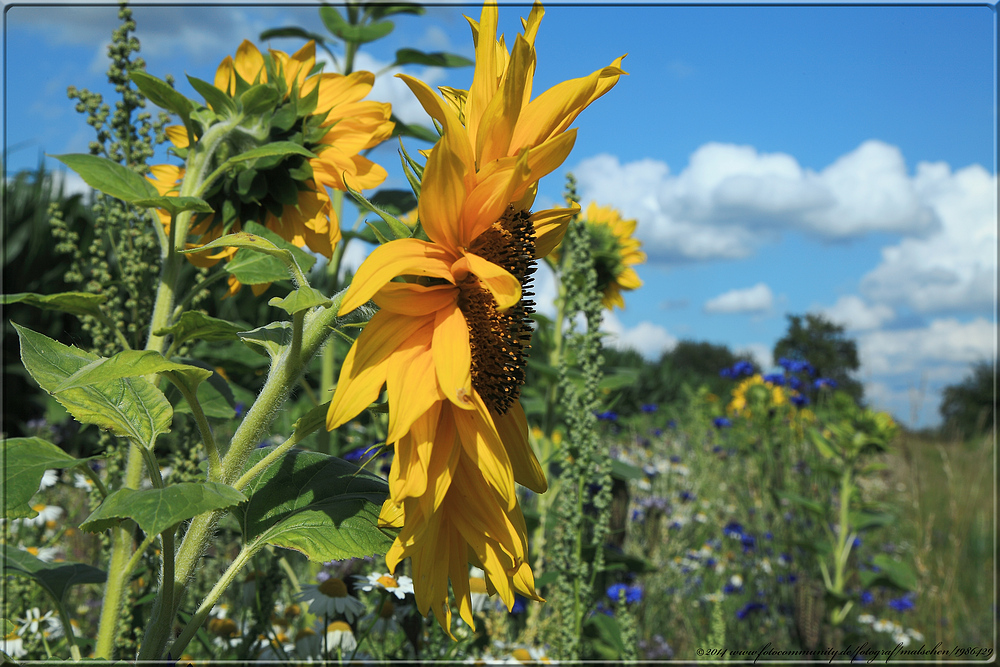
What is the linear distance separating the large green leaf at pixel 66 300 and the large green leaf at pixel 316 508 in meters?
0.42

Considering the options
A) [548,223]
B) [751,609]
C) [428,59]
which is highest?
[428,59]

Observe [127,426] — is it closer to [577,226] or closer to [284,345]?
[284,345]

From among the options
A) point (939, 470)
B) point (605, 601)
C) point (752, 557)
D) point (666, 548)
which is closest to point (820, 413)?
point (752, 557)

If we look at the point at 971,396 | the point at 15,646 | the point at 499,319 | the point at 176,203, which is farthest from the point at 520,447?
the point at 971,396

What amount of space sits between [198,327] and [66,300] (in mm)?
255

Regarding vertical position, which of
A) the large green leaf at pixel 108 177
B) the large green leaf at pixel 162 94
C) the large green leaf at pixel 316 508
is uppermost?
the large green leaf at pixel 162 94

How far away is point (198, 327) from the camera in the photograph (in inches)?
35.5

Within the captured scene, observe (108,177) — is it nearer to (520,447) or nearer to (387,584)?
(520,447)

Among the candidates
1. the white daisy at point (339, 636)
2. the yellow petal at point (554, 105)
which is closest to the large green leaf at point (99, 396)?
the yellow petal at point (554, 105)

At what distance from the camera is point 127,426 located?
0.71 metres

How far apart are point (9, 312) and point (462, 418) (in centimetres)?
542

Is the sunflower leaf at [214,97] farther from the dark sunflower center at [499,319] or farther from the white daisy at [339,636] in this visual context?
the white daisy at [339,636]

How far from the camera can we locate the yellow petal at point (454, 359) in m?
0.57

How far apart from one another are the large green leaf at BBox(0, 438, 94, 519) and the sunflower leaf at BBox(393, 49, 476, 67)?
1.77 meters
